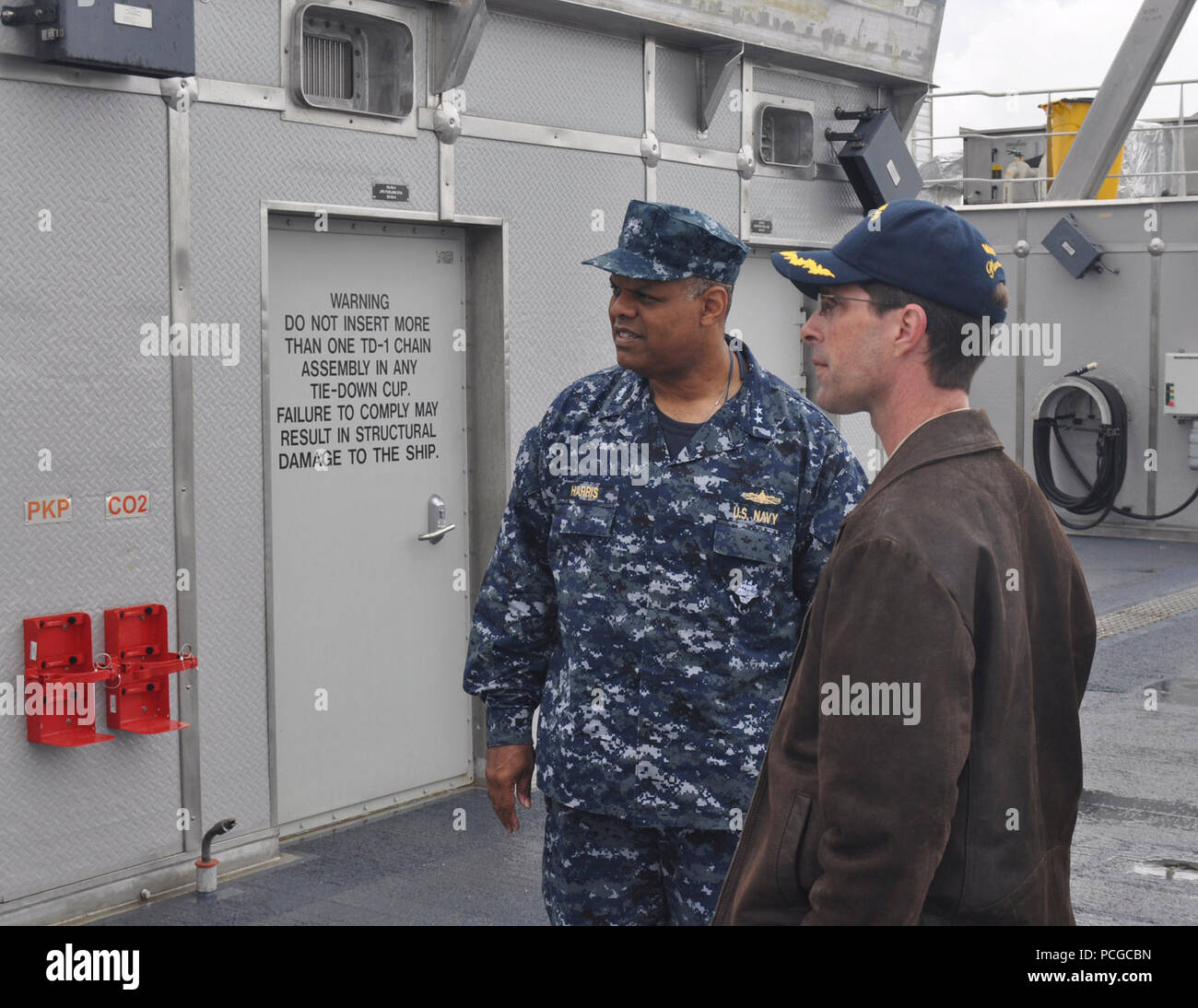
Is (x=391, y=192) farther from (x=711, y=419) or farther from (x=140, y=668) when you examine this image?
(x=711, y=419)

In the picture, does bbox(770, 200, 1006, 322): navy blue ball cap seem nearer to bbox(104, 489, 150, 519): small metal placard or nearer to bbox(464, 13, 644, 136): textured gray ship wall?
bbox(104, 489, 150, 519): small metal placard

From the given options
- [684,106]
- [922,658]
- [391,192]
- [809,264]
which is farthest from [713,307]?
[684,106]

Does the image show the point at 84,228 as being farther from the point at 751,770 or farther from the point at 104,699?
the point at 751,770

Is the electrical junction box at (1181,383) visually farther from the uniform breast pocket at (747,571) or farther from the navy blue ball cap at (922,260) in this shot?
the navy blue ball cap at (922,260)

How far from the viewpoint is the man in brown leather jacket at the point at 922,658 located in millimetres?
1976

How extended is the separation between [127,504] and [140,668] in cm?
56

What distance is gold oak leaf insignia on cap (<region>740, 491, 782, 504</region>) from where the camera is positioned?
11.2 feet

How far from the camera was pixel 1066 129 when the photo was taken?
697 inches

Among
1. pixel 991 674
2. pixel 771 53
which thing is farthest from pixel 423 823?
pixel 991 674

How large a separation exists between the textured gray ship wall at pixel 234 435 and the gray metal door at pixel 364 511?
0.31 feet

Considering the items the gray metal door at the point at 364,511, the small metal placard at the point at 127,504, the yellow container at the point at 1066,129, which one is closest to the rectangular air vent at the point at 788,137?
the gray metal door at the point at 364,511

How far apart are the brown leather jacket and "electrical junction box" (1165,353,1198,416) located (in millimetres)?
13364

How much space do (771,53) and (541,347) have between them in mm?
2134

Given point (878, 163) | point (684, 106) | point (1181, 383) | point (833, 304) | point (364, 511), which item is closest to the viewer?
point (833, 304)
